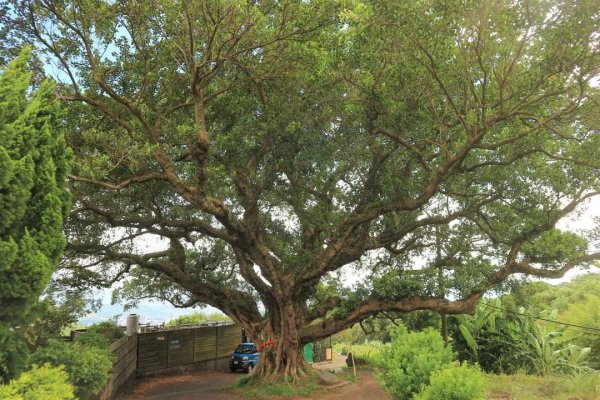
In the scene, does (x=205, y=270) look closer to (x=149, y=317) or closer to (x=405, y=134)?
(x=149, y=317)

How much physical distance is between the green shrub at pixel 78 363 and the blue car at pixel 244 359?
14.2 meters

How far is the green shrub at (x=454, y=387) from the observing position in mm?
6379

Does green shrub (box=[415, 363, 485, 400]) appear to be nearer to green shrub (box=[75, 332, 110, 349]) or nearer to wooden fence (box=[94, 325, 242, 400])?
green shrub (box=[75, 332, 110, 349])

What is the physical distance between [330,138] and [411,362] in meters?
6.66

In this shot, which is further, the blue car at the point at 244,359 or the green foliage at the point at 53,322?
the blue car at the point at 244,359

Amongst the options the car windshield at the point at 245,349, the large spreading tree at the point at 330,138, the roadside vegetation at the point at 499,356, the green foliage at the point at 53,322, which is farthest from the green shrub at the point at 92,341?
the car windshield at the point at 245,349

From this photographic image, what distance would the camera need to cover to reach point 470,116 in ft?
33.4

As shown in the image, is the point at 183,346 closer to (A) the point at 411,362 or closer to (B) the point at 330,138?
(B) the point at 330,138

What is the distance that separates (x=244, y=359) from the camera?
866 inches

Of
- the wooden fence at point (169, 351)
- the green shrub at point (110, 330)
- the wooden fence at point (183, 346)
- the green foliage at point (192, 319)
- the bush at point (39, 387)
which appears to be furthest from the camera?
the green foliage at point (192, 319)

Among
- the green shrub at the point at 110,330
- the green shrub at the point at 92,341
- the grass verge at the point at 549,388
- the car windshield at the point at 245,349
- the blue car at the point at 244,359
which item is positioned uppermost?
the green shrub at the point at 110,330

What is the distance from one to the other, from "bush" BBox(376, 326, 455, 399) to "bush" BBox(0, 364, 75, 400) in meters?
5.34

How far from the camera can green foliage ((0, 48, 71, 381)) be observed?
5.04m

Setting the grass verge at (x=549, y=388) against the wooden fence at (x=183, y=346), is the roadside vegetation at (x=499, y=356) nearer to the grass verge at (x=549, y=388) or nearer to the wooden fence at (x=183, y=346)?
the grass verge at (x=549, y=388)
